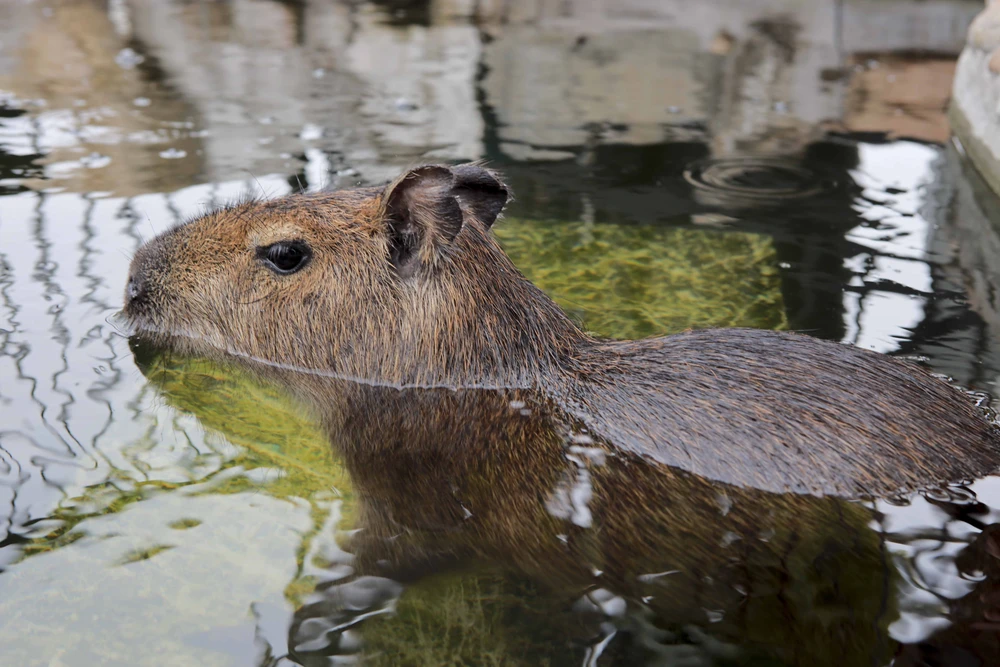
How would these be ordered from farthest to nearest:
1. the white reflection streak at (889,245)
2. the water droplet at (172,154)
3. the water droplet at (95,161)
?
the water droplet at (172,154) < the water droplet at (95,161) < the white reflection streak at (889,245)

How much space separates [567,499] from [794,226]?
9.12ft

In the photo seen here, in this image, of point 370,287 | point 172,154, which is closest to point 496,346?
point 370,287

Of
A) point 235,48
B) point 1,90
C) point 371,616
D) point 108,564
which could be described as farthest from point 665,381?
point 235,48

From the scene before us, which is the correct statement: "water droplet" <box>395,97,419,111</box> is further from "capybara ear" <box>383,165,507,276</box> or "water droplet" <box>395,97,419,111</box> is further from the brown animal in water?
"capybara ear" <box>383,165,507,276</box>

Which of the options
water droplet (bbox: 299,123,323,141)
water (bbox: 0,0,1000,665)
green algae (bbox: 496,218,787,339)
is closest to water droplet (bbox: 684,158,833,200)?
water (bbox: 0,0,1000,665)

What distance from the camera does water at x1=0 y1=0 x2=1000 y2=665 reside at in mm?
2289

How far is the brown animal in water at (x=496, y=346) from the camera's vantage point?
263 cm

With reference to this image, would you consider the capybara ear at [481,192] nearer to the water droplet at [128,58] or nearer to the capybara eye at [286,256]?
the capybara eye at [286,256]

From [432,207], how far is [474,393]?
622mm

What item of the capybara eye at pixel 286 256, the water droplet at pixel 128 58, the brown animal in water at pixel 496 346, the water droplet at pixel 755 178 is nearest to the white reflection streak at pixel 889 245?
the water droplet at pixel 755 178

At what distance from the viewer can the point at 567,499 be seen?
2.78 meters

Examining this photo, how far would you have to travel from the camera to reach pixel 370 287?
3.33 m

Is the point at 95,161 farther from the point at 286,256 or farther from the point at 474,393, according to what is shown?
the point at 474,393

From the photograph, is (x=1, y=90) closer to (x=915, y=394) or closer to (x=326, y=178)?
(x=326, y=178)
